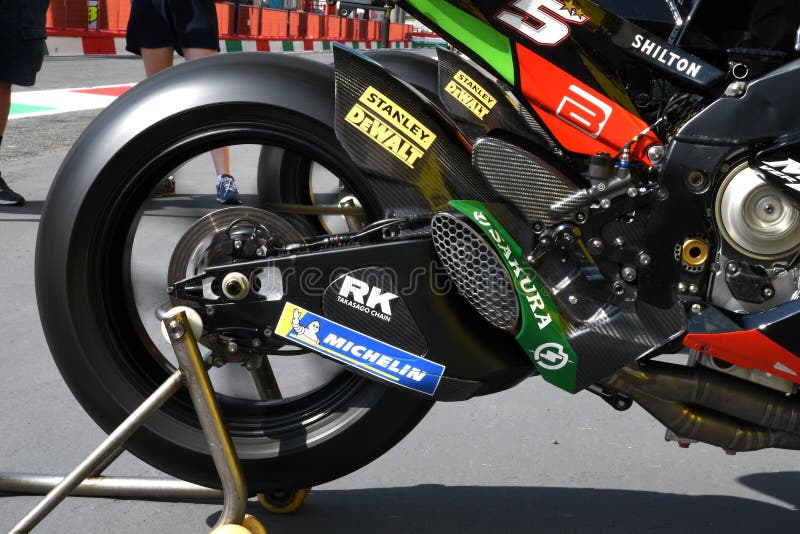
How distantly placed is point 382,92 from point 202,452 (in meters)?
0.83

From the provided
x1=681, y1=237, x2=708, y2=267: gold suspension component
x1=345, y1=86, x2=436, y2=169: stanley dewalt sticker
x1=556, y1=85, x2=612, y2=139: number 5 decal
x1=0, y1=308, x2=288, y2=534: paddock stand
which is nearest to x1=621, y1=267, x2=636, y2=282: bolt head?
x1=681, y1=237, x2=708, y2=267: gold suspension component

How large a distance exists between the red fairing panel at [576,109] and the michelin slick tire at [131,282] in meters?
0.40

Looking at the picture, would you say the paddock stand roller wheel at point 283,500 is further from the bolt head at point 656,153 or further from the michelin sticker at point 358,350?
the bolt head at point 656,153

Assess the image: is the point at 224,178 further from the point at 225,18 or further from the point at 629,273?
the point at 225,18

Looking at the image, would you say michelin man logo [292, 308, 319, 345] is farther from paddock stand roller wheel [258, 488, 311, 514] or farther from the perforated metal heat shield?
paddock stand roller wheel [258, 488, 311, 514]

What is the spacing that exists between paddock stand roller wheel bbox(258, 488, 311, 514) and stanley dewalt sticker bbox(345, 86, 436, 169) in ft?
2.77

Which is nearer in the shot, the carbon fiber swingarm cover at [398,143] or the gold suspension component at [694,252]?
the gold suspension component at [694,252]

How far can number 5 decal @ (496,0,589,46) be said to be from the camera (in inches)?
80.3

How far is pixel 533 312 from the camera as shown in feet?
6.30

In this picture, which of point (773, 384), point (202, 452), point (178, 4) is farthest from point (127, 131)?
point (178, 4)

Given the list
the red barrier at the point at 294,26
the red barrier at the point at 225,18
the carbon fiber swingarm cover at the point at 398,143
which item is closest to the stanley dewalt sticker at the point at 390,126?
the carbon fiber swingarm cover at the point at 398,143

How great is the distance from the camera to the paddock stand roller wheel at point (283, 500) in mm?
2381

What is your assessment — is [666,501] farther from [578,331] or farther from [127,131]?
[127,131]

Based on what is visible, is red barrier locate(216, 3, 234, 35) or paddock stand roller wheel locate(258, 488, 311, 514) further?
red barrier locate(216, 3, 234, 35)
